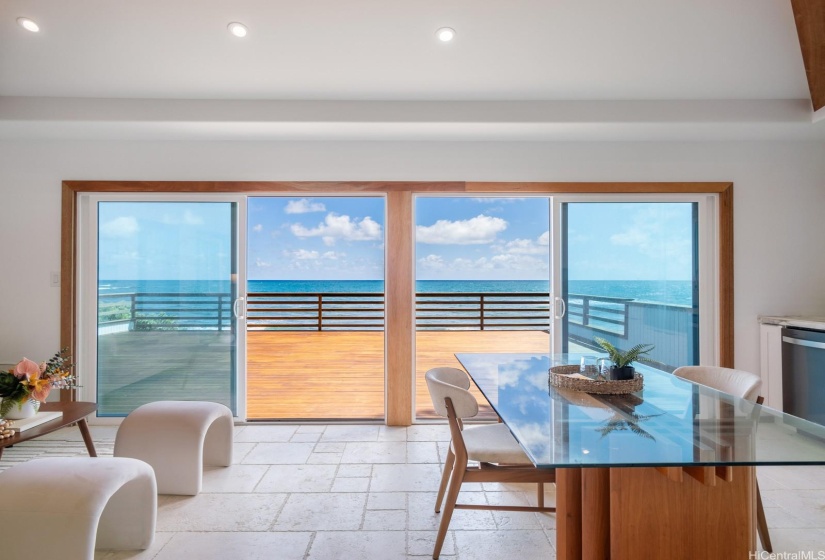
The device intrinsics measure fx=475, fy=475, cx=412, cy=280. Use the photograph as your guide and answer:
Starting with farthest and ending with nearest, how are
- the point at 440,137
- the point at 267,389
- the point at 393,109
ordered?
the point at 267,389, the point at 440,137, the point at 393,109

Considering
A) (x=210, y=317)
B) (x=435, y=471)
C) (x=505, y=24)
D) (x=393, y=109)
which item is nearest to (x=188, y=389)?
(x=210, y=317)

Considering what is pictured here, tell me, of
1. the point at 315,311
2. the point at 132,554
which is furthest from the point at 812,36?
the point at 315,311

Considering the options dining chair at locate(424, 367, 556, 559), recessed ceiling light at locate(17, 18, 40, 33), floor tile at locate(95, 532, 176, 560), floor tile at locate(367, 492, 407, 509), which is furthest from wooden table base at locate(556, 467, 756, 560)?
recessed ceiling light at locate(17, 18, 40, 33)

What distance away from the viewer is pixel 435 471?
2.95 metres

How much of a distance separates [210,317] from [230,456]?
1305mm

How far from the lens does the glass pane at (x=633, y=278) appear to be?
3.92 m

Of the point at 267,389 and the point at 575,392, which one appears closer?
the point at 575,392

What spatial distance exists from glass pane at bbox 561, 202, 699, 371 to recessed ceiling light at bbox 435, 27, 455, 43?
5.83 ft

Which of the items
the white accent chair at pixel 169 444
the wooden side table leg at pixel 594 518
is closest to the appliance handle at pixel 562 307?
the wooden side table leg at pixel 594 518

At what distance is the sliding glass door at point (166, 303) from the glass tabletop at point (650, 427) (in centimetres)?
256

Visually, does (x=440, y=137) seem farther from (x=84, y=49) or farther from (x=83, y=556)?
(x=83, y=556)

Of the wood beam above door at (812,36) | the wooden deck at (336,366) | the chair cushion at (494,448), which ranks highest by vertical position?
the wood beam above door at (812,36)

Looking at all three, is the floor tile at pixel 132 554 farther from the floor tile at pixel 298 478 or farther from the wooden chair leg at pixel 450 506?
the wooden chair leg at pixel 450 506

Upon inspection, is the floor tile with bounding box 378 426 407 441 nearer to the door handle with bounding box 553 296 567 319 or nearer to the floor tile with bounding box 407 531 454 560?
the floor tile with bounding box 407 531 454 560
